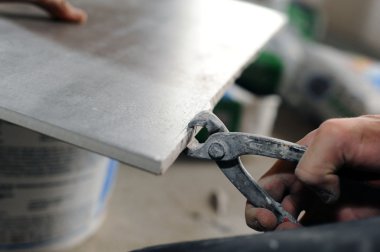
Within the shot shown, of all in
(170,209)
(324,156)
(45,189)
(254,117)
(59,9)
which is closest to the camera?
(324,156)

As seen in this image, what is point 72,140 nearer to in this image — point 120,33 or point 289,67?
point 120,33

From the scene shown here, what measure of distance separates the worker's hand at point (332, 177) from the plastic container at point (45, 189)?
0.40 meters

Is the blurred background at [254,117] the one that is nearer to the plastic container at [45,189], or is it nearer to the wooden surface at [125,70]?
the plastic container at [45,189]

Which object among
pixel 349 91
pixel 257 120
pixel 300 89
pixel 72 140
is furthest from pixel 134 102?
pixel 300 89

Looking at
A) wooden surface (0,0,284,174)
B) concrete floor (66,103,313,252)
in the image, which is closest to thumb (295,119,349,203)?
wooden surface (0,0,284,174)

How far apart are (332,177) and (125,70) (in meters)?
0.29

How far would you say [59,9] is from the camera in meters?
0.78

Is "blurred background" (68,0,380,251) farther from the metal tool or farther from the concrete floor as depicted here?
the metal tool

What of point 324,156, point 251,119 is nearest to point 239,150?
point 324,156

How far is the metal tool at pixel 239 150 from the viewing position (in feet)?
1.77

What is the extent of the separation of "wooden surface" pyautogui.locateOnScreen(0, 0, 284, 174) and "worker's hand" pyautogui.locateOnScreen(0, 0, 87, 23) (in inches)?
0.6

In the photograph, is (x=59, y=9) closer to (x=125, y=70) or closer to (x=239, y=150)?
(x=125, y=70)

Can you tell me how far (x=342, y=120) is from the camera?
55cm

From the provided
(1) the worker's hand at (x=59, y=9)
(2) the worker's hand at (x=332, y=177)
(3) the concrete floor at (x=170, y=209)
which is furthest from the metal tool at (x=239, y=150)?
(3) the concrete floor at (x=170, y=209)
